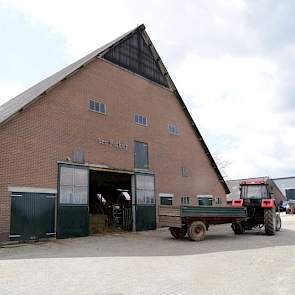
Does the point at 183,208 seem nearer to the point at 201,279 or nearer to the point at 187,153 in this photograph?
the point at 201,279

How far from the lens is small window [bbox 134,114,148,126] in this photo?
24.8 meters

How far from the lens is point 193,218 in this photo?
1886 cm

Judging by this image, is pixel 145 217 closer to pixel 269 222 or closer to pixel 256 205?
pixel 256 205

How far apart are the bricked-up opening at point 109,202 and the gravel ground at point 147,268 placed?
690cm

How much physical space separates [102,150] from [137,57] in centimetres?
741

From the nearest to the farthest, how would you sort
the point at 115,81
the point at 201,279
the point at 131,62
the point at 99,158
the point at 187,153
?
the point at 201,279 < the point at 99,158 < the point at 115,81 < the point at 131,62 < the point at 187,153

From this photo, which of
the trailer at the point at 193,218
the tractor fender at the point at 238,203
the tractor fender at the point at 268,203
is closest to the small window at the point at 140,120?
the trailer at the point at 193,218

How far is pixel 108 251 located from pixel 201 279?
581 centimetres

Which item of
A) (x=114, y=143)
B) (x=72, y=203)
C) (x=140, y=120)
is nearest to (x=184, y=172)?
(x=140, y=120)

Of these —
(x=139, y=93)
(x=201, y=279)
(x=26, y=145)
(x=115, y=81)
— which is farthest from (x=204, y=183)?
(x=201, y=279)

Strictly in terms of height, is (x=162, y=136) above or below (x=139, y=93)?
below

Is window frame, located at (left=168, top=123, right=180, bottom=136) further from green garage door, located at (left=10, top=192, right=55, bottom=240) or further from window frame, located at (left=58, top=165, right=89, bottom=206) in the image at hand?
green garage door, located at (left=10, top=192, right=55, bottom=240)

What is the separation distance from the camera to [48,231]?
18.3 metres

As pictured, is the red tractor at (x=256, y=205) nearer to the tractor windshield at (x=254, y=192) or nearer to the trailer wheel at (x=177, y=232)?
the tractor windshield at (x=254, y=192)
